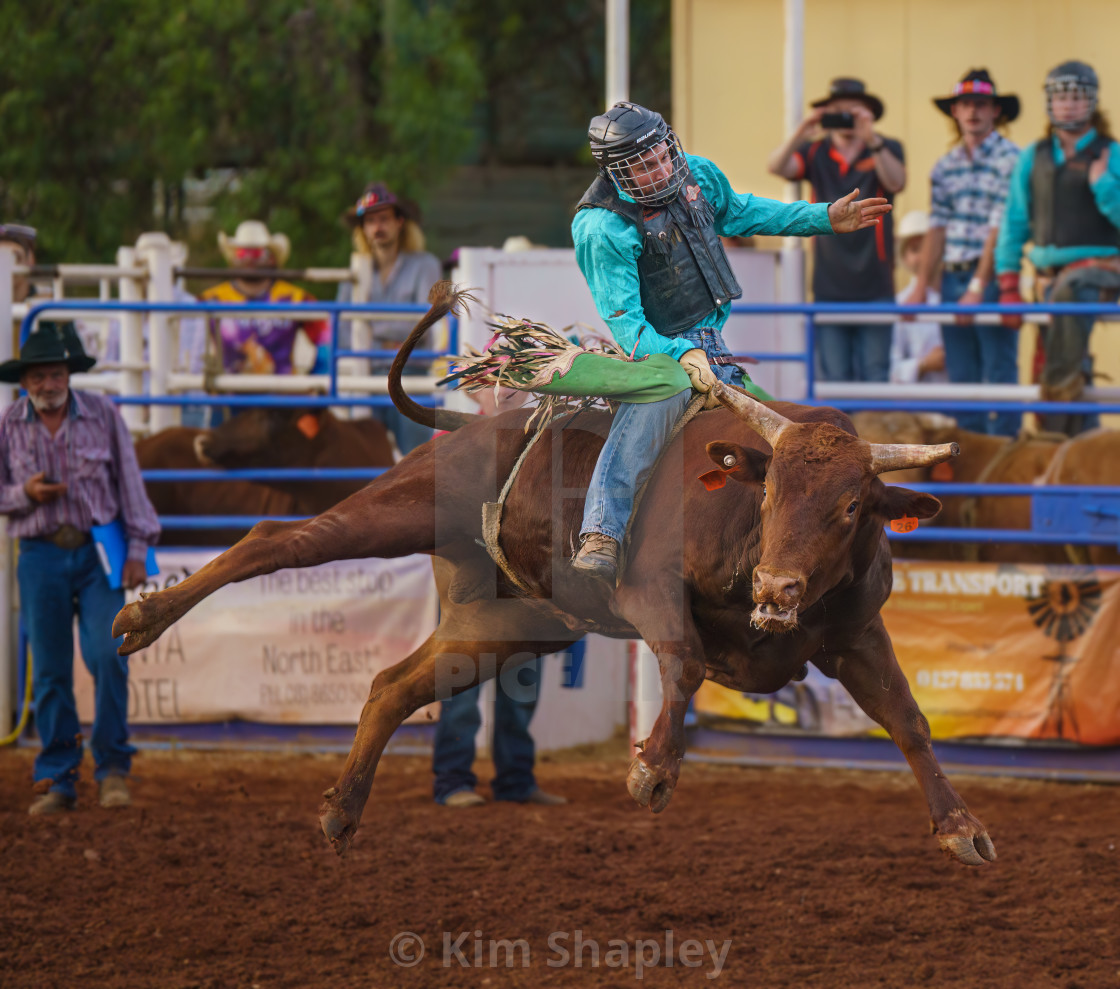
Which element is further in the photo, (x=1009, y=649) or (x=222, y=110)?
(x=222, y=110)

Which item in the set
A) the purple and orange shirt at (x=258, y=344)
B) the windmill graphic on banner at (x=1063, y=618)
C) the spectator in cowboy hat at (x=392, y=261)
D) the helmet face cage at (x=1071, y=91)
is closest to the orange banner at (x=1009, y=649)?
the windmill graphic on banner at (x=1063, y=618)

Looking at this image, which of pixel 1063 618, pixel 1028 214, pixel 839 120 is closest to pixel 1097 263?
pixel 1028 214

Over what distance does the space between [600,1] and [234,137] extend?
536 centimetres

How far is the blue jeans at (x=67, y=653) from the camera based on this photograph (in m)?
7.72

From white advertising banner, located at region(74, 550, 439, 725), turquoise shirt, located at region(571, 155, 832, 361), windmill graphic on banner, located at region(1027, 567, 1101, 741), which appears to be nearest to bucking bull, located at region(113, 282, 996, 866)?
turquoise shirt, located at region(571, 155, 832, 361)

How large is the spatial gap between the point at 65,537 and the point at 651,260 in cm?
405

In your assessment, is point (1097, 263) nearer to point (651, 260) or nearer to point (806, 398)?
point (806, 398)

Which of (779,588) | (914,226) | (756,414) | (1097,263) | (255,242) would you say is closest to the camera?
(779,588)

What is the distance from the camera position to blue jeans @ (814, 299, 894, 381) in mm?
8672

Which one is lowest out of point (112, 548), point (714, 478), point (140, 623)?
point (112, 548)

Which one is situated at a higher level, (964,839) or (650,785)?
(650,785)

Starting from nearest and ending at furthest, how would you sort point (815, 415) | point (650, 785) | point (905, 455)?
point (650, 785), point (905, 455), point (815, 415)

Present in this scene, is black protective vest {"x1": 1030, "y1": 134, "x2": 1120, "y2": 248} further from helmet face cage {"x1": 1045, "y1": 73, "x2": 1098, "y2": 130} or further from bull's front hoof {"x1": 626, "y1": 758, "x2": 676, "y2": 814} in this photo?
bull's front hoof {"x1": 626, "y1": 758, "x2": 676, "y2": 814}

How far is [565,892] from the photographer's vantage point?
21.0ft
